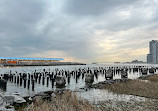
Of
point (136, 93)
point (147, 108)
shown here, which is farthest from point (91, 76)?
point (147, 108)

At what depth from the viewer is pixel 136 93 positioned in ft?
53.2

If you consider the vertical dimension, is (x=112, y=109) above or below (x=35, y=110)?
below

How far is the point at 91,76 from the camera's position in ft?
93.6

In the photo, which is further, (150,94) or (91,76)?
(91,76)

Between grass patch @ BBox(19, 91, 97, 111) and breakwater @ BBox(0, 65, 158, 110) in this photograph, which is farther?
breakwater @ BBox(0, 65, 158, 110)

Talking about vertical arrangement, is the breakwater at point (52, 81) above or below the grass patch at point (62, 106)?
below

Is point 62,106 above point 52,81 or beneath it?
above

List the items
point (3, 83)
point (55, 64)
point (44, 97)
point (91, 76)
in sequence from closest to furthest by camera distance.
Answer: point (44, 97), point (3, 83), point (91, 76), point (55, 64)

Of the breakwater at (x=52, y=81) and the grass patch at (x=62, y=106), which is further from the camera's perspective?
the breakwater at (x=52, y=81)

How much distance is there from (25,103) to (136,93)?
11006 mm

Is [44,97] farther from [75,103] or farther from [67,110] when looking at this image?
[67,110]

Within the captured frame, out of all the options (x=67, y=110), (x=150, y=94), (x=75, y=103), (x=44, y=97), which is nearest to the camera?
(x=67, y=110)

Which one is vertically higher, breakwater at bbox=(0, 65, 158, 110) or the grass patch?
the grass patch

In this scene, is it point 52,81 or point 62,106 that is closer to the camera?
point 62,106
